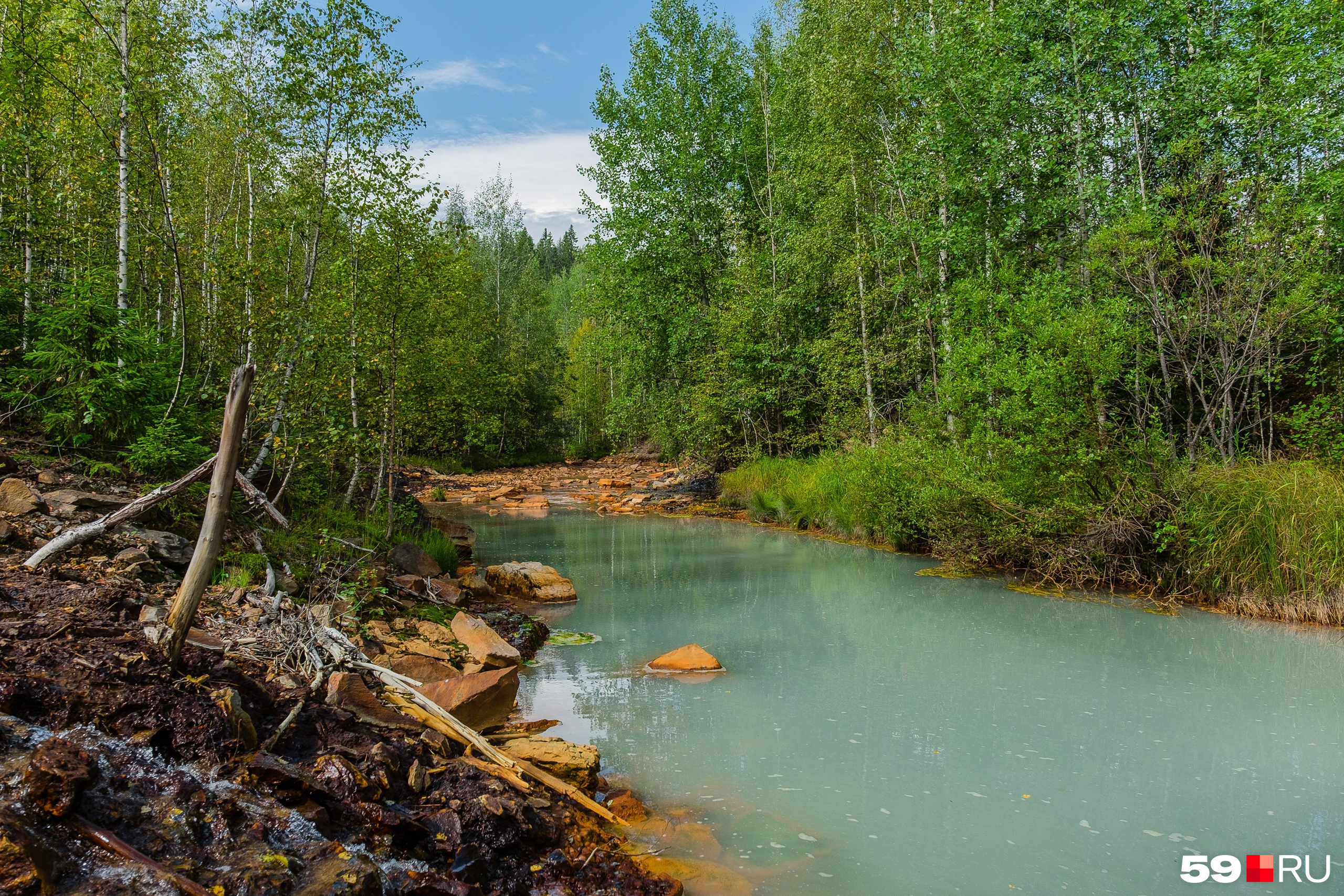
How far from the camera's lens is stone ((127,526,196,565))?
17.3ft

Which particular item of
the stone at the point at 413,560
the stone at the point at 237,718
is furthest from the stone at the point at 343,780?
the stone at the point at 413,560

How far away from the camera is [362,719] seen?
3.89 meters

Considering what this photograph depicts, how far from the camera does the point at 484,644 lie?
6375mm

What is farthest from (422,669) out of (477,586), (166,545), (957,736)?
(477,586)

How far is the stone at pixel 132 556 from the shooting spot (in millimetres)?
4809

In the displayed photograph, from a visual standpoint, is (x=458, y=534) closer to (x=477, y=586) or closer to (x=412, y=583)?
(x=477, y=586)

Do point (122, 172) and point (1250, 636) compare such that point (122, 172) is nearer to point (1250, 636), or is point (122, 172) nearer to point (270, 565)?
point (270, 565)

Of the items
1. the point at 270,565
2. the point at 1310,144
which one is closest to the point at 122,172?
the point at 270,565

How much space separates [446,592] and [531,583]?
5.22 ft

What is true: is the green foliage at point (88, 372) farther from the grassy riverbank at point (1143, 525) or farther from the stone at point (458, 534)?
the grassy riverbank at point (1143, 525)

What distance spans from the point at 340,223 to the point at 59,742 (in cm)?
886

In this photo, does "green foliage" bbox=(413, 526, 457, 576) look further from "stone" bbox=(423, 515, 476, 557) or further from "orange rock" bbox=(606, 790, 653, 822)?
"orange rock" bbox=(606, 790, 653, 822)

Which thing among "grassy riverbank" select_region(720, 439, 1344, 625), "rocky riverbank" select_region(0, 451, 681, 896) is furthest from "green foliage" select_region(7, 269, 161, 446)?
"grassy riverbank" select_region(720, 439, 1344, 625)

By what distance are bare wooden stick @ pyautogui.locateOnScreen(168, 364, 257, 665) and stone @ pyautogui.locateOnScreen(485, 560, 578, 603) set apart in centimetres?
597
